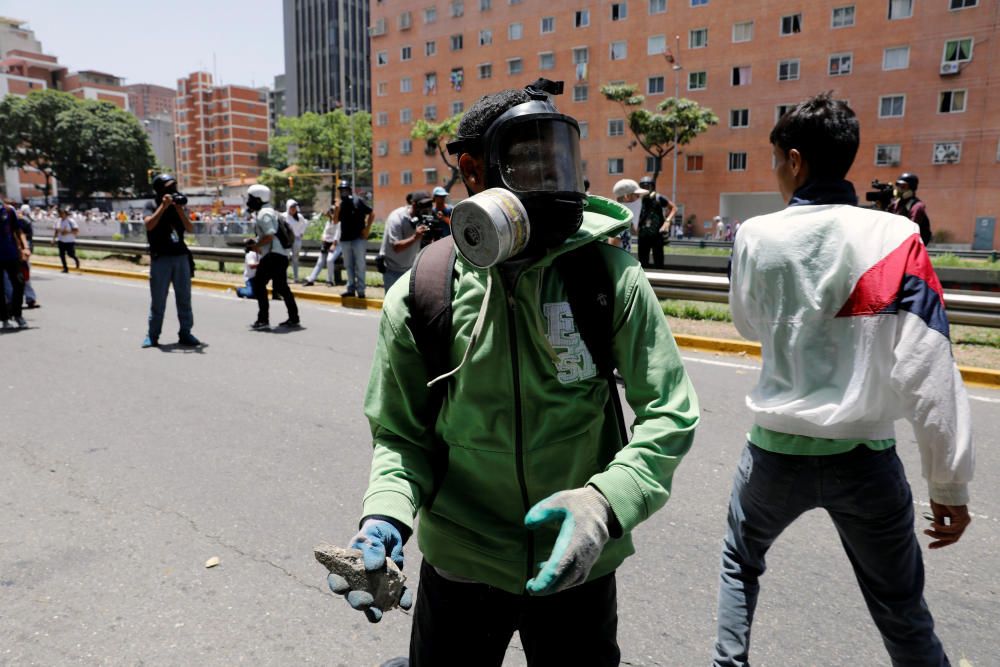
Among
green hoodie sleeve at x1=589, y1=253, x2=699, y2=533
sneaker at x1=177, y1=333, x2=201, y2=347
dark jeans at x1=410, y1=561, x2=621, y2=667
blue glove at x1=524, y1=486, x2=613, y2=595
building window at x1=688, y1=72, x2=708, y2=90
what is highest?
building window at x1=688, y1=72, x2=708, y2=90

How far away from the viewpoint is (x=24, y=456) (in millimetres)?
4863

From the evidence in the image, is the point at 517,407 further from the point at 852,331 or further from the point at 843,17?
the point at 843,17

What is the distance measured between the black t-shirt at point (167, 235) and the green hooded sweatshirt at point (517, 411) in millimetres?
7418

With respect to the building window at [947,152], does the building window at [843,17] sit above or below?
above

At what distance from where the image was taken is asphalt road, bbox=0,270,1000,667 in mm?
2846

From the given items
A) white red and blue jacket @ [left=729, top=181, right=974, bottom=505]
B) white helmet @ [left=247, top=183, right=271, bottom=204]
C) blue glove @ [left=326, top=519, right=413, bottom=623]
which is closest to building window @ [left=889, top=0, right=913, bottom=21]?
white helmet @ [left=247, top=183, right=271, bottom=204]

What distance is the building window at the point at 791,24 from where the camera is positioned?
45.8 meters

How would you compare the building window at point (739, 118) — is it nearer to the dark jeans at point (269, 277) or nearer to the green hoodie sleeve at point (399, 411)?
the dark jeans at point (269, 277)

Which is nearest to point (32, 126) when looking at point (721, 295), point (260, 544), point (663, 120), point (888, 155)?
point (663, 120)

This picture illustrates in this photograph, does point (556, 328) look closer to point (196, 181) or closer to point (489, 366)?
point (489, 366)

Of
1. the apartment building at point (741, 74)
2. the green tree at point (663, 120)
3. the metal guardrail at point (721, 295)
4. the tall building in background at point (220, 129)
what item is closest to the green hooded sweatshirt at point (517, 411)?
the metal guardrail at point (721, 295)

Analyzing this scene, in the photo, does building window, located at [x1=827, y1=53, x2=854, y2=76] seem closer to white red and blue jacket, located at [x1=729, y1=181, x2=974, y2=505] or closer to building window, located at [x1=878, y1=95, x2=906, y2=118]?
building window, located at [x1=878, y1=95, x2=906, y2=118]

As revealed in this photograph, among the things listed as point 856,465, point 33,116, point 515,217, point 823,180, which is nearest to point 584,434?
point 515,217

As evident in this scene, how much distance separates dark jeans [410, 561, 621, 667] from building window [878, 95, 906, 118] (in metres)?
49.3
